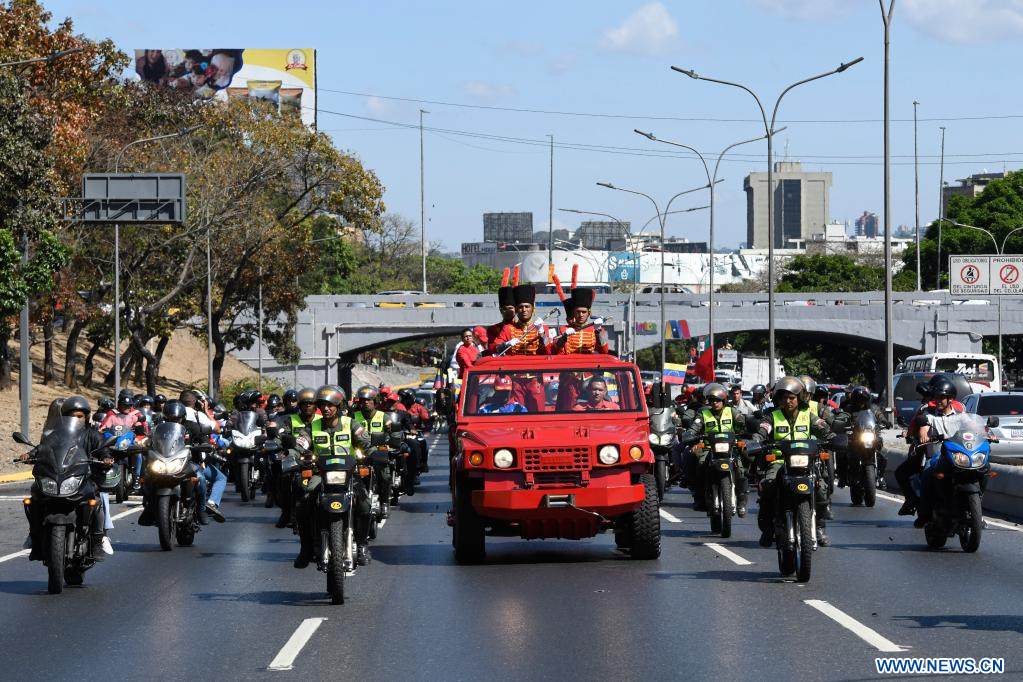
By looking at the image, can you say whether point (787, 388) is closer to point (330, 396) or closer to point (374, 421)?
point (330, 396)

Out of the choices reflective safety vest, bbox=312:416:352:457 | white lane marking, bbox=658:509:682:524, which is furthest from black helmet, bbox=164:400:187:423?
white lane marking, bbox=658:509:682:524

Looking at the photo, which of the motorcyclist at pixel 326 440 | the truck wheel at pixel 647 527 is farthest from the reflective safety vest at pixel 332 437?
the truck wheel at pixel 647 527

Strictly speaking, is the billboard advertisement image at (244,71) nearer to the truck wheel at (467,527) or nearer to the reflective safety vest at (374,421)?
the reflective safety vest at (374,421)

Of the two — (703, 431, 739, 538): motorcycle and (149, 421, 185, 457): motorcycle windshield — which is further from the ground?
(149, 421, 185, 457): motorcycle windshield

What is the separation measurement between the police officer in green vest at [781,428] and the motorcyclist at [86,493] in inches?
217

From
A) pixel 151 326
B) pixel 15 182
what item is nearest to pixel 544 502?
pixel 15 182

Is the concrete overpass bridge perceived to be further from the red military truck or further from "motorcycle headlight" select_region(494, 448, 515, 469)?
"motorcycle headlight" select_region(494, 448, 515, 469)

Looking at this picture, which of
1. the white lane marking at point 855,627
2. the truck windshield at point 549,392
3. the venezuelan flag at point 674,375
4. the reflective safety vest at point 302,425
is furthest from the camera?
the venezuelan flag at point 674,375

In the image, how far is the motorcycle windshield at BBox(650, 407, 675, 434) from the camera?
24.6m

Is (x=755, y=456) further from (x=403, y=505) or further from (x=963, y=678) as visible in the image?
(x=403, y=505)

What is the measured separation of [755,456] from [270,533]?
290 inches

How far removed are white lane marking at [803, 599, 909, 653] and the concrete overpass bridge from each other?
66.0m

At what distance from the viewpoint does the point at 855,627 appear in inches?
436

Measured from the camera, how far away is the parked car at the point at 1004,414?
29.2 meters
